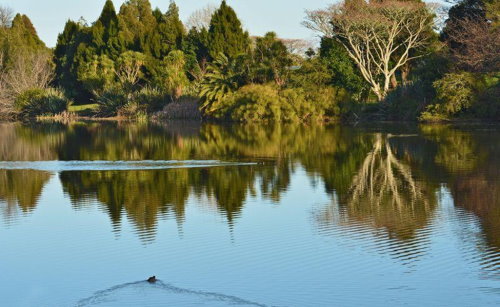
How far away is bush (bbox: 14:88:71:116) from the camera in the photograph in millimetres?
67125

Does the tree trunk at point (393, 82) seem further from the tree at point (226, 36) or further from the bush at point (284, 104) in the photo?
the tree at point (226, 36)

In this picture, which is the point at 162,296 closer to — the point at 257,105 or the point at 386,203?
Answer: the point at 386,203

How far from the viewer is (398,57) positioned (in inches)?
2251

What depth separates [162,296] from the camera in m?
10.3

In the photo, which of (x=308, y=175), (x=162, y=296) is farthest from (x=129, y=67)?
(x=162, y=296)

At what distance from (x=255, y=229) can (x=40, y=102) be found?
55828mm

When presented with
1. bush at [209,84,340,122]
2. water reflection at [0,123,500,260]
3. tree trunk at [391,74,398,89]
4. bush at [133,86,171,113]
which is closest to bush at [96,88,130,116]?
bush at [133,86,171,113]

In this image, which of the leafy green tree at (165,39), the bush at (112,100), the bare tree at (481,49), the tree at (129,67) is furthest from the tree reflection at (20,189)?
the leafy green tree at (165,39)

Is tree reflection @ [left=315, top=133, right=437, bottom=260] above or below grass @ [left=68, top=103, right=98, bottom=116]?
below

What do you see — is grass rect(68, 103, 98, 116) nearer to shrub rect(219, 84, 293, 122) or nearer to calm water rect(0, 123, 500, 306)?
shrub rect(219, 84, 293, 122)

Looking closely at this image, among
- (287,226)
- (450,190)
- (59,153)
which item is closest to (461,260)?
(287,226)

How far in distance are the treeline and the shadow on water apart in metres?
35.0

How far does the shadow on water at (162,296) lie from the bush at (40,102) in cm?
5819

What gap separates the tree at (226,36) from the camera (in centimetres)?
6631
